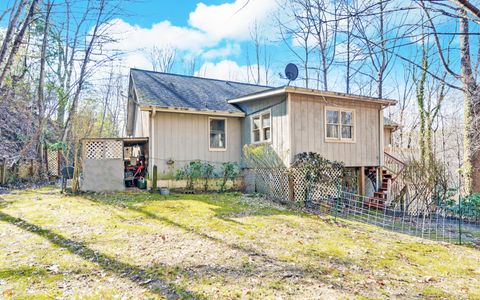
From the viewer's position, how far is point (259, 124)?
12180mm

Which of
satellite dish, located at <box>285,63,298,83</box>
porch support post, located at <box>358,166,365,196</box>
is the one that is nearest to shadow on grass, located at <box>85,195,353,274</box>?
porch support post, located at <box>358,166,365,196</box>

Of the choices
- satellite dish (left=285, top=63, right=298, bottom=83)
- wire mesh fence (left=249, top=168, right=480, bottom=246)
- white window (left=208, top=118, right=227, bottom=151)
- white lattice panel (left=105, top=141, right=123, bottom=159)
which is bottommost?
wire mesh fence (left=249, top=168, right=480, bottom=246)

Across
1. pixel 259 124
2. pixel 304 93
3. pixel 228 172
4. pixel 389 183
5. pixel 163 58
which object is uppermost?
pixel 163 58

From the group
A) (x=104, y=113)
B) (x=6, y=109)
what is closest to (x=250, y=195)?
(x=6, y=109)

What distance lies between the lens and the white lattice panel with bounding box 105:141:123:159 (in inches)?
416

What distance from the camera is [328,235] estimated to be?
21.1ft

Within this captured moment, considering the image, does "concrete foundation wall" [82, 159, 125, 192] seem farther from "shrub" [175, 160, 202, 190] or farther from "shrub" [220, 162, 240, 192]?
"shrub" [220, 162, 240, 192]

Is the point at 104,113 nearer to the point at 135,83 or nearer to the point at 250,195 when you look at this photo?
the point at 135,83

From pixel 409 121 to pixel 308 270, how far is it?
24.6 m

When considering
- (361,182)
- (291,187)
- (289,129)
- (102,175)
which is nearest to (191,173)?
(102,175)

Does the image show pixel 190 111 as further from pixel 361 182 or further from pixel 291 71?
pixel 361 182

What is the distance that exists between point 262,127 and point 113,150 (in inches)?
220

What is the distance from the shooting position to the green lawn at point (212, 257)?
12.1 feet

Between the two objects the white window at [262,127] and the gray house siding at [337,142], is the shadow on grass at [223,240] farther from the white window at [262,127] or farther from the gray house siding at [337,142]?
the white window at [262,127]
